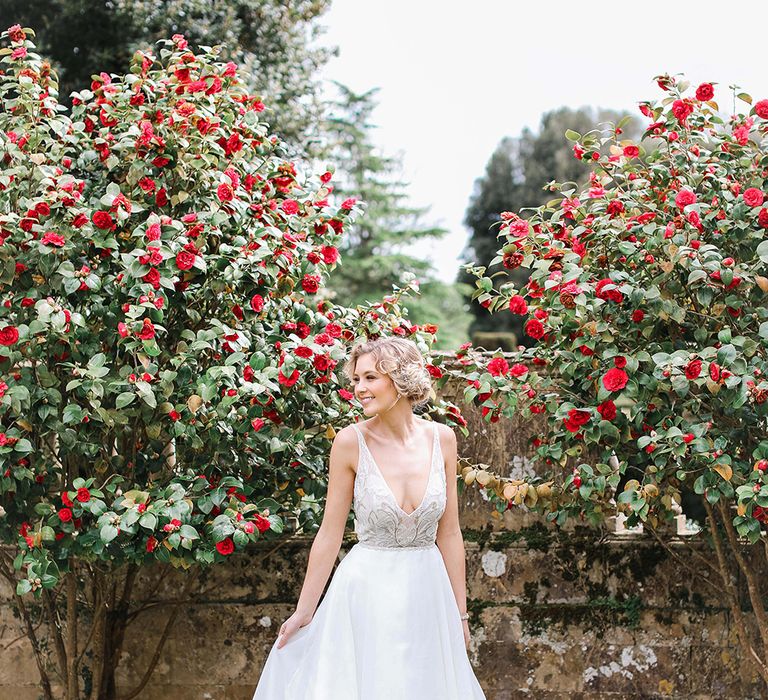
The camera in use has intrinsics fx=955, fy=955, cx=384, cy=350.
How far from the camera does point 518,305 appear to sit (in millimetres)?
3959

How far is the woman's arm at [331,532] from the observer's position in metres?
3.38

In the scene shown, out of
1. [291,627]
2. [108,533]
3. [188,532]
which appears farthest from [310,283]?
[291,627]

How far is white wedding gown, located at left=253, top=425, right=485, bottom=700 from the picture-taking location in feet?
10.6

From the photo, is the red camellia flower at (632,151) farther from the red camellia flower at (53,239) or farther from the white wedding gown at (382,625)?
the red camellia flower at (53,239)

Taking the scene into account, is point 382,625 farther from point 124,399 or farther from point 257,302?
point 257,302

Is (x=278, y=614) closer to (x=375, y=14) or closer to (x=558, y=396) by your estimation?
(x=558, y=396)

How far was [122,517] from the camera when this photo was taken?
138 inches

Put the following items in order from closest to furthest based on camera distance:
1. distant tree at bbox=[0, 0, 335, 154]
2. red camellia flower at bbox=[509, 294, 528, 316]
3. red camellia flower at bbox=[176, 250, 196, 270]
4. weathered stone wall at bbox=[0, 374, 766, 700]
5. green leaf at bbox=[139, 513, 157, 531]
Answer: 1. green leaf at bbox=[139, 513, 157, 531]
2. red camellia flower at bbox=[176, 250, 196, 270]
3. red camellia flower at bbox=[509, 294, 528, 316]
4. weathered stone wall at bbox=[0, 374, 766, 700]
5. distant tree at bbox=[0, 0, 335, 154]

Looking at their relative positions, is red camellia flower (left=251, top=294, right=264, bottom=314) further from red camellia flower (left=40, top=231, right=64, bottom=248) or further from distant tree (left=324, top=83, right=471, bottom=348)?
distant tree (left=324, top=83, right=471, bottom=348)

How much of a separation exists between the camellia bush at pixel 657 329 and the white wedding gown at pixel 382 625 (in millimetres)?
725

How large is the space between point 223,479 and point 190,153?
1.32m

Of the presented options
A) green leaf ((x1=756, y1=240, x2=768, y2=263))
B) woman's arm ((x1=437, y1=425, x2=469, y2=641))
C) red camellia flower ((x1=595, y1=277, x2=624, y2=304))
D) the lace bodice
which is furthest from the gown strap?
green leaf ((x1=756, y1=240, x2=768, y2=263))

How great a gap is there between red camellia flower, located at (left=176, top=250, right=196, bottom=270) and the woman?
0.72 meters

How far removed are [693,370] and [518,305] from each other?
2.64 ft
